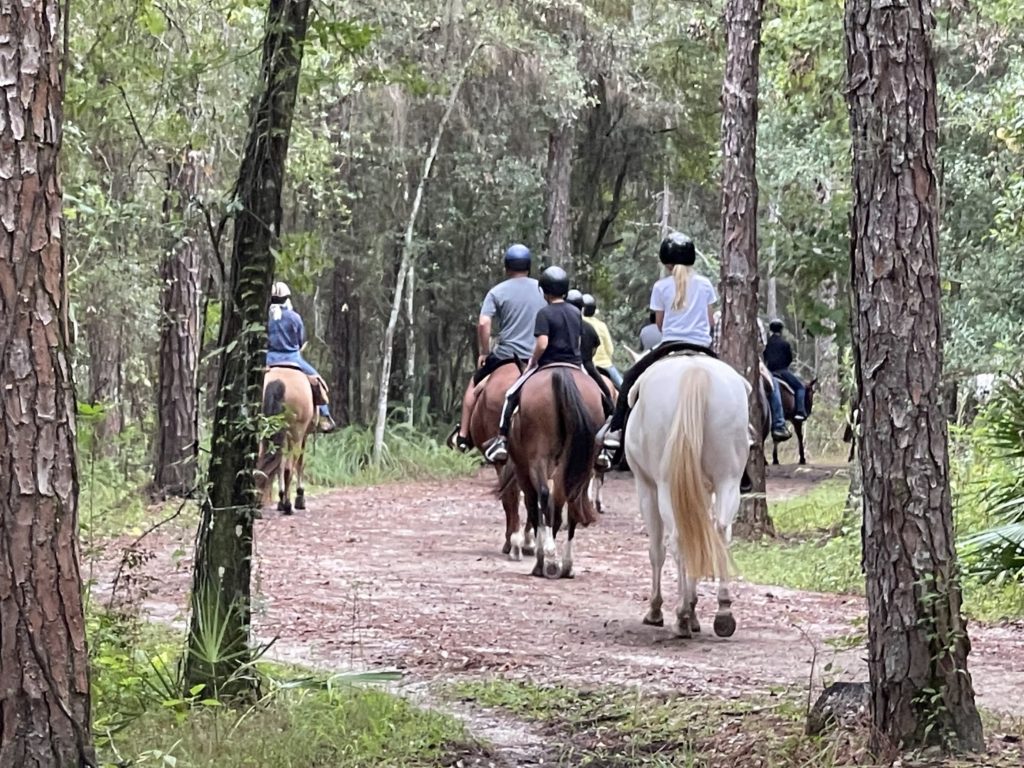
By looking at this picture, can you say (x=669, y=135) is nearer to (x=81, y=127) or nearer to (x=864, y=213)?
(x=81, y=127)

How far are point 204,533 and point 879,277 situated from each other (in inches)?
117

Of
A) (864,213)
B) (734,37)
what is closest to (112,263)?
(734,37)

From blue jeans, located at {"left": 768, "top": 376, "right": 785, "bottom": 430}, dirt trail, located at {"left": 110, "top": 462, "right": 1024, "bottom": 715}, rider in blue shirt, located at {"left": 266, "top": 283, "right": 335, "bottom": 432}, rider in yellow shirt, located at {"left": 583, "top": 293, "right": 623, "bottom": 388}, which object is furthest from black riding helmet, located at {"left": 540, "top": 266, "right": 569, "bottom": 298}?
blue jeans, located at {"left": 768, "top": 376, "right": 785, "bottom": 430}

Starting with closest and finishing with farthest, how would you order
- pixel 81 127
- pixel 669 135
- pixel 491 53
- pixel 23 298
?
pixel 23 298, pixel 81 127, pixel 491 53, pixel 669 135

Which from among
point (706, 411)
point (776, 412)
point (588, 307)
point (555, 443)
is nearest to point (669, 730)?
point (706, 411)

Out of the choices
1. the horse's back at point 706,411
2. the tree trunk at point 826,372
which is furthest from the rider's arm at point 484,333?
the tree trunk at point 826,372

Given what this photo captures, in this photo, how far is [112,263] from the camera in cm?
1606

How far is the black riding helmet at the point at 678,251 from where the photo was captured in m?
8.88

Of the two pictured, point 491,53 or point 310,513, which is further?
point 491,53

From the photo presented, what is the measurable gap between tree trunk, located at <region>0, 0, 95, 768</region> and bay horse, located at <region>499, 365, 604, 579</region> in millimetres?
7139

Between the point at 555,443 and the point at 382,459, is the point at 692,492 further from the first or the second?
the point at 382,459

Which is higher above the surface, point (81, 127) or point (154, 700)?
point (81, 127)

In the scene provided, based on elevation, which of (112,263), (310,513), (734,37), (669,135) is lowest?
(310,513)

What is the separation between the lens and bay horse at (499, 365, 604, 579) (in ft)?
36.3
